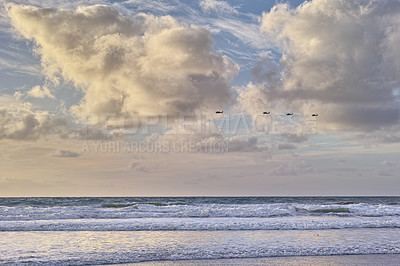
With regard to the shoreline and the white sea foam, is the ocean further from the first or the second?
the shoreline

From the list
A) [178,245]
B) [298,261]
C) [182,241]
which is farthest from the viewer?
[182,241]

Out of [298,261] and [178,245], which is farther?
[178,245]

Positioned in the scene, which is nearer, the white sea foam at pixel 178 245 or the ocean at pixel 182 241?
the white sea foam at pixel 178 245

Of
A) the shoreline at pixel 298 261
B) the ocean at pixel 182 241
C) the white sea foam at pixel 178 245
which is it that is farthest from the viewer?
the ocean at pixel 182 241

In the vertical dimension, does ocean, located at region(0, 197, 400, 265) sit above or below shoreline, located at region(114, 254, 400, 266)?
above

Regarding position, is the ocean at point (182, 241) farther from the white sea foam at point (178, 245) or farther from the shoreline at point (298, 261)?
the shoreline at point (298, 261)

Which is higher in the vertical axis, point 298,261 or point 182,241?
point 182,241

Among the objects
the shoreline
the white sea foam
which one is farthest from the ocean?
the shoreline

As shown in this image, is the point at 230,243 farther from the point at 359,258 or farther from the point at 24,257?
the point at 24,257

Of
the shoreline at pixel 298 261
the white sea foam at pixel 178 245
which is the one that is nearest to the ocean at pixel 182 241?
the white sea foam at pixel 178 245

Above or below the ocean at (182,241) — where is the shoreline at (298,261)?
below

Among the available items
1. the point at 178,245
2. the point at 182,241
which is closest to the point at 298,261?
the point at 178,245

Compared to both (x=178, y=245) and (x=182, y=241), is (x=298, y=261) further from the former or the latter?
(x=182, y=241)

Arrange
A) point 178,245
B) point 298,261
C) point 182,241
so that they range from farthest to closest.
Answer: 1. point 182,241
2. point 178,245
3. point 298,261
